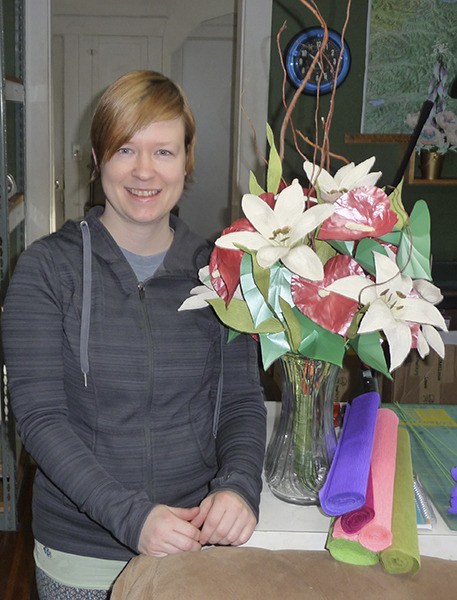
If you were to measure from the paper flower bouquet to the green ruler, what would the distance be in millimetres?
307

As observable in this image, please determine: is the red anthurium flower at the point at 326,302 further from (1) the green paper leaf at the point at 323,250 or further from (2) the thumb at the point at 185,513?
(2) the thumb at the point at 185,513

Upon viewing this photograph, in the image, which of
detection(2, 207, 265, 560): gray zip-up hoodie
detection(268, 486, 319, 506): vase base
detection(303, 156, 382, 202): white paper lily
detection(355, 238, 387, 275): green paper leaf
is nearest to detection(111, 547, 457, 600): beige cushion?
detection(2, 207, 265, 560): gray zip-up hoodie

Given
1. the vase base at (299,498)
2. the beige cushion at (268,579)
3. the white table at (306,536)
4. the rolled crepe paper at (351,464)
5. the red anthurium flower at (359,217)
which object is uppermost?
the red anthurium flower at (359,217)

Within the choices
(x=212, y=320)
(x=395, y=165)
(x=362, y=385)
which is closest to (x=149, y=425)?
(x=212, y=320)

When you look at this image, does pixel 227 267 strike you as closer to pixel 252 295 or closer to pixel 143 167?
pixel 252 295

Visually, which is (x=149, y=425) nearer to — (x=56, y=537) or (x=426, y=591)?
(x=56, y=537)

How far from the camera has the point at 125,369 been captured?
1275mm

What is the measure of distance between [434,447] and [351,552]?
54 centimetres

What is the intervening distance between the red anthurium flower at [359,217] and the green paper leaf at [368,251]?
18 millimetres

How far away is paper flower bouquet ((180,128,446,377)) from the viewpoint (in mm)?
1135

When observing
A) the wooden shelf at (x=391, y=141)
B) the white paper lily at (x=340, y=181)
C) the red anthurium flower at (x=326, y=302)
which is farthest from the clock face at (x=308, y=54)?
the red anthurium flower at (x=326, y=302)

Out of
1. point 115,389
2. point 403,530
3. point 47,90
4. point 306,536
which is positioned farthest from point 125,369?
point 47,90

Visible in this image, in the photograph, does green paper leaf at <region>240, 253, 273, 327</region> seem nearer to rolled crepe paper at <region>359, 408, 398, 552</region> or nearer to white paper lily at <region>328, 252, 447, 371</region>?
white paper lily at <region>328, 252, 447, 371</region>

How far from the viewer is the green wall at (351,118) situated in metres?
3.83
